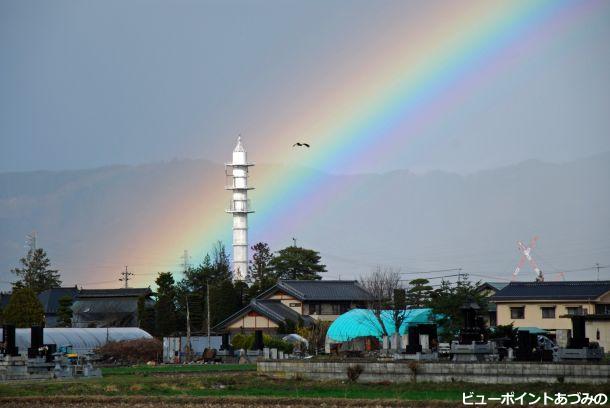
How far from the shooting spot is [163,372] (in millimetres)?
49969

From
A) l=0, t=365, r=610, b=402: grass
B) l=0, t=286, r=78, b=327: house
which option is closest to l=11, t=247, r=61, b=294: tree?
l=0, t=286, r=78, b=327: house

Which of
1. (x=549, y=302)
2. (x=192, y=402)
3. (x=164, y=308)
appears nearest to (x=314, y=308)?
(x=164, y=308)

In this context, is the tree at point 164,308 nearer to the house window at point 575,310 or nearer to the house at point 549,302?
the house at point 549,302

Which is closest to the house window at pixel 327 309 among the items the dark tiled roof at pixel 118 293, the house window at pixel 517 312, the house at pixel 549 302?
the dark tiled roof at pixel 118 293

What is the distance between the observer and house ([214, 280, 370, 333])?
264 feet

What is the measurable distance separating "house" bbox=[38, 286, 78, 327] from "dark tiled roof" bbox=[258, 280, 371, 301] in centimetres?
2081

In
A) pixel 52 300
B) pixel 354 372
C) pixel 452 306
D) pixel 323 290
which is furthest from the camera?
pixel 52 300

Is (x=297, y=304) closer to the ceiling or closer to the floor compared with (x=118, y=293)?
closer to the floor

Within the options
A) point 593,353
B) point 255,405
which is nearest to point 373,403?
point 255,405

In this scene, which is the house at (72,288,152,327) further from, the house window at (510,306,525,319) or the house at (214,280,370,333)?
the house window at (510,306,525,319)

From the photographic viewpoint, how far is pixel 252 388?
126 ft

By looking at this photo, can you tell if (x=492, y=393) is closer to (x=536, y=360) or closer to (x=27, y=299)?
(x=536, y=360)

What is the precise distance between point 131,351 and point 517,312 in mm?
26011

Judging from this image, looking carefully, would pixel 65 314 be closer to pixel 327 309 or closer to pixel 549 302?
pixel 327 309
